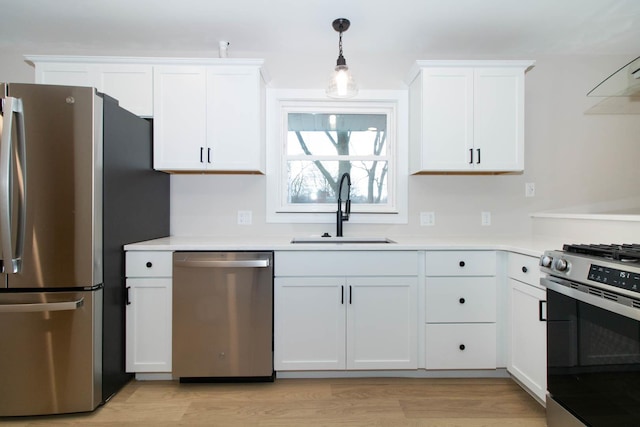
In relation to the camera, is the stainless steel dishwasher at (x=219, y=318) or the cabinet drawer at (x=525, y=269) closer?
the cabinet drawer at (x=525, y=269)

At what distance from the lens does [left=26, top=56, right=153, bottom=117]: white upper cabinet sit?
7.53ft

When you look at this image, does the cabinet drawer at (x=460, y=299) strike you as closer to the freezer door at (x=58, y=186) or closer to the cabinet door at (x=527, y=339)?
the cabinet door at (x=527, y=339)

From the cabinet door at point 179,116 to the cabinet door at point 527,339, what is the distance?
2.18 m

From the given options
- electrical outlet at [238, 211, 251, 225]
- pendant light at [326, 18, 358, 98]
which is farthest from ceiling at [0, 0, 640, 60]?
electrical outlet at [238, 211, 251, 225]

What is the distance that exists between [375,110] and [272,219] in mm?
1227

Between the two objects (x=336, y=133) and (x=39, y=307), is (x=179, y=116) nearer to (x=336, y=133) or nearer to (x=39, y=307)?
(x=336, y=133)

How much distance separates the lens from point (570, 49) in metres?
2.65

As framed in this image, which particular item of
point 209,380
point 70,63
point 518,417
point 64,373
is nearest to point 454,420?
point 518,417

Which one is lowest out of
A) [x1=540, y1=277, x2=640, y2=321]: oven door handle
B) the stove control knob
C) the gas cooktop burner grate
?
[x1=540, y1=277, x2=640, y2=321]: oven door handle

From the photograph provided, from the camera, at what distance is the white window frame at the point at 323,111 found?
271 centimetres

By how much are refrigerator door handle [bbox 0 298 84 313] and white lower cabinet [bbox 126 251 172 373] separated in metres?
0.36

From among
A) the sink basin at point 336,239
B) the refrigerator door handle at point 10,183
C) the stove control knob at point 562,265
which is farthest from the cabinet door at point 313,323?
the refrigerator door handle at point 10,183

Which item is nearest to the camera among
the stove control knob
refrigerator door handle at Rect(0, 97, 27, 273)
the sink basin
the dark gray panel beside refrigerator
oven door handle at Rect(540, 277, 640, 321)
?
oven door handle at Rect(540, 277, 640, 321)

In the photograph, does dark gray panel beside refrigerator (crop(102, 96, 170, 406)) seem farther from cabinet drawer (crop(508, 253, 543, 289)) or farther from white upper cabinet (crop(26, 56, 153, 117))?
cabinet drawer (crop(508, 253, 543, 289))
